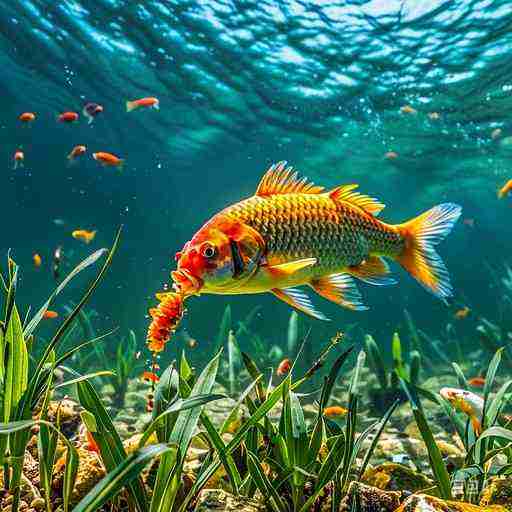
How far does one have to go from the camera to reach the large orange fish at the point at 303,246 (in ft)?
7.06

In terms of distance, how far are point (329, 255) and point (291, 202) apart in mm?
417

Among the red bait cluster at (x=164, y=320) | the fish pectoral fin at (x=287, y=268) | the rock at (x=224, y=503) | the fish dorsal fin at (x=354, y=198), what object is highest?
the fish dorsal fin at (x=354, y=198)

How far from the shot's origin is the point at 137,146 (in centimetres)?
3253

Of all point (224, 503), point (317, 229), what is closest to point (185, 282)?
point (317, 229)

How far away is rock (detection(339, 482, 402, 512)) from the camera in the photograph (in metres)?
2.20

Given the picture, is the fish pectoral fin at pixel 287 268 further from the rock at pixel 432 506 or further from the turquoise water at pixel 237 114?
the turquoise water at pixel 237 114

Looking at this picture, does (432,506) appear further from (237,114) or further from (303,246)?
(237,114)

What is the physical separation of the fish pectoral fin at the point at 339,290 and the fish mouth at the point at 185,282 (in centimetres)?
95

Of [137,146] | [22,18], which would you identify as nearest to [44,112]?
[137,146]

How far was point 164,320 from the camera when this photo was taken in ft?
6.34

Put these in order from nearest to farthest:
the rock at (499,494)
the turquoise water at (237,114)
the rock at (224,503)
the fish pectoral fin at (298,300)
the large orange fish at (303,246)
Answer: the rock at (224,503) < the large orange fish at (303,246) < the rock at (499,494) < the fish pectoral fin at (298,300) < the turquoise water at (237,114)

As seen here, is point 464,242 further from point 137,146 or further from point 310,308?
point 310,308

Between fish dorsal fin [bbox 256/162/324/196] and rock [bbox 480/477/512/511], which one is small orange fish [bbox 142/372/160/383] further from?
rock [bbox 480/477/512/511]

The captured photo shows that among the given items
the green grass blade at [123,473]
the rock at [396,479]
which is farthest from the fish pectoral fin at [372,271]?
the green grass blade at [123,473]
